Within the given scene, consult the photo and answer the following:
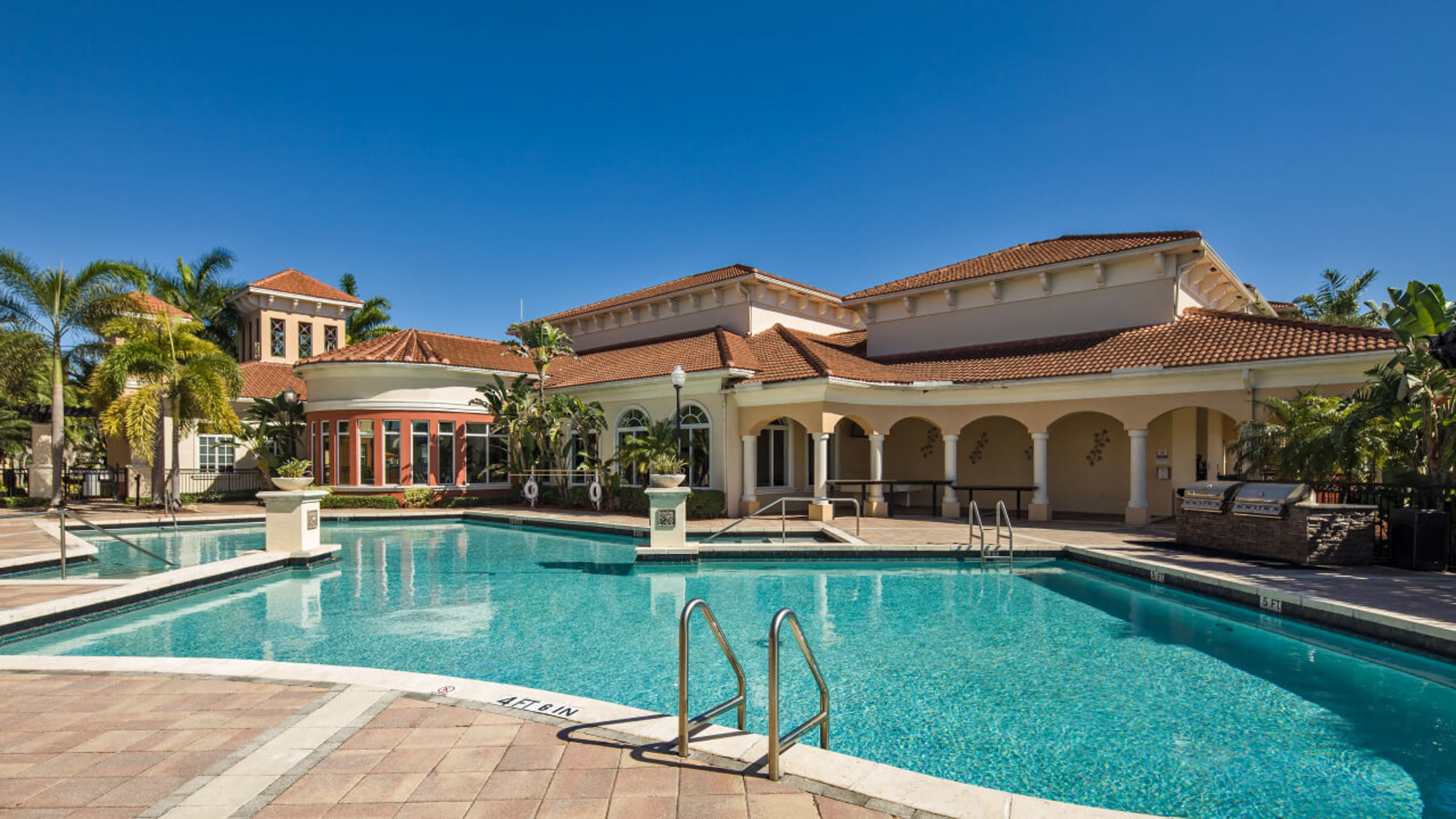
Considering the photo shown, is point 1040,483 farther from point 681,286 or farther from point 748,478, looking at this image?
point 681,286

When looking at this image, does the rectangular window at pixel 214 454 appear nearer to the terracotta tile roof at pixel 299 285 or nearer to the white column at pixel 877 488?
the terracotta tile roof at pixel 299 285

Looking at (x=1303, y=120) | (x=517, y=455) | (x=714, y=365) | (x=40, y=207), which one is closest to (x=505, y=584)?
(x=714, y=365)

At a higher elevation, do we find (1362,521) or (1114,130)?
(1114,130)

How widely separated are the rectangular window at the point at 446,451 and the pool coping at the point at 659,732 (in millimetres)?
18616

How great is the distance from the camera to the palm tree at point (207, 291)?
3675 cm

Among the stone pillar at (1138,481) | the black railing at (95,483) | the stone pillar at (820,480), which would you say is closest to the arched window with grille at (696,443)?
the stone pillar at (820,480)

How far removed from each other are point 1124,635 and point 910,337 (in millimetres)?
15786

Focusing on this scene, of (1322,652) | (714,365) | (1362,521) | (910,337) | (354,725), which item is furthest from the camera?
(910,337)

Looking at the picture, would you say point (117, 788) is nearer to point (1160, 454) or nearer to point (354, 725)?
point (354, 725)

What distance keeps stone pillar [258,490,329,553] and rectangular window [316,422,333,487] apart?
11810 mm

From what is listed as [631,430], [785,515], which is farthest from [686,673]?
[631,430]

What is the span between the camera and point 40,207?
1797 cm

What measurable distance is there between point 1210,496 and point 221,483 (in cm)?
3131

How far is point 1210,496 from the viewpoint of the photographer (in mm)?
12758
